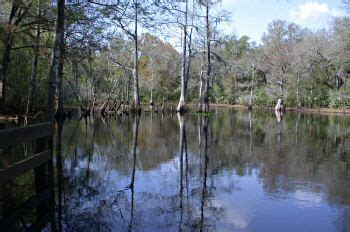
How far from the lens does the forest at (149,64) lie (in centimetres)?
1869

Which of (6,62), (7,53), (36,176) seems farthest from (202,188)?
(6,62)

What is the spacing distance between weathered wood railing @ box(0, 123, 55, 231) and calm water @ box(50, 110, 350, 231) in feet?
0.85

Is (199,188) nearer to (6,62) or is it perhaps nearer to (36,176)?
(36,176)

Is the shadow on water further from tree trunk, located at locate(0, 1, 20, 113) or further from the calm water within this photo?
tree trunk, located at locate(0, 1, 20, 113)

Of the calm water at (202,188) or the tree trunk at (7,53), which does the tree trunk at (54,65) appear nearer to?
the calm water at (202,188)

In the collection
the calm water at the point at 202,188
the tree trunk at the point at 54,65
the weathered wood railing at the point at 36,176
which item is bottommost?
the calm water at the point at 202,188

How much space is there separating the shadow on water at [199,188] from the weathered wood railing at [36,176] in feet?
0.71

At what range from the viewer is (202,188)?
7664mm

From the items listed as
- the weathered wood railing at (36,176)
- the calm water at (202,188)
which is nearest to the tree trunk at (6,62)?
the calm water at (202,188)

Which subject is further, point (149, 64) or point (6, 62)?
point (149, 64)

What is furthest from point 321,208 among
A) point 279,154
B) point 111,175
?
point 279,154

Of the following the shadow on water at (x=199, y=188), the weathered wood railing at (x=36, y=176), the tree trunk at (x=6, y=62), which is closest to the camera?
the weathered wood railing at (x=36, y=176)

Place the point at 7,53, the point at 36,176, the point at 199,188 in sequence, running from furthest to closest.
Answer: the point at 7,53
the point at 199,188
the point at 36,176

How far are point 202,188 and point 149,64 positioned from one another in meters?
51.0
